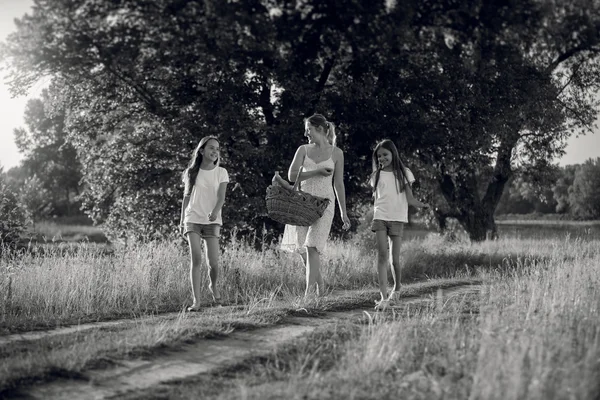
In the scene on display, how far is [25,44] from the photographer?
38.0ft

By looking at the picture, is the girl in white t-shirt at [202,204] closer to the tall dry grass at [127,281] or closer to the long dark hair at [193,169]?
the long dark hair at [193,169]

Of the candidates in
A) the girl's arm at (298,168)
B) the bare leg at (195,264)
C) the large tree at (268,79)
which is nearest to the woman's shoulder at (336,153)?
the girl's arm at (298,168)

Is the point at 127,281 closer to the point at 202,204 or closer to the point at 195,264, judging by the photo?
the point at 195,264

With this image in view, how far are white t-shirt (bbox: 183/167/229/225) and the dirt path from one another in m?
1.68

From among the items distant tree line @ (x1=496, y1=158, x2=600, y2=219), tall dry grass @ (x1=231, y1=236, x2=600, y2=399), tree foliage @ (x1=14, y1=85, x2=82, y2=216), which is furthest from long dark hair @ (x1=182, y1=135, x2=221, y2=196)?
tree foliage @ (x1=14, y1=85, x2=82, y2=216)

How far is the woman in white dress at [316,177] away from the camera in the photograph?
6797mm

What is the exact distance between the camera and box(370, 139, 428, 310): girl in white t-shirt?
6.90 meters

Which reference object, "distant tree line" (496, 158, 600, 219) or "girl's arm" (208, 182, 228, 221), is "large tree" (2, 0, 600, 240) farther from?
"distant tree line" (496, 158, 600, 219)

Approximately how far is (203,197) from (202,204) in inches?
3.2

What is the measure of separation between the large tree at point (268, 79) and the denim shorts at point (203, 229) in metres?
5.79

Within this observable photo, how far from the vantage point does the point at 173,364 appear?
13.6ft

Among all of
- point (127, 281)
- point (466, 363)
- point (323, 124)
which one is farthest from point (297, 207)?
point (466, 363)

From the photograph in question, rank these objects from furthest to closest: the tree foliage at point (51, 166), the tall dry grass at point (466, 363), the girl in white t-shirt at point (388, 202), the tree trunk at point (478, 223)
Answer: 1. the tree foliage at point (51, 166)
2. the tree trunk at point (478, 223)
3. the girl in white t-shirt at point (388, 202)
4. the tall dry grass at point (466, 363)

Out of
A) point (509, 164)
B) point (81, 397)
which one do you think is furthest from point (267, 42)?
point (509, 164)
